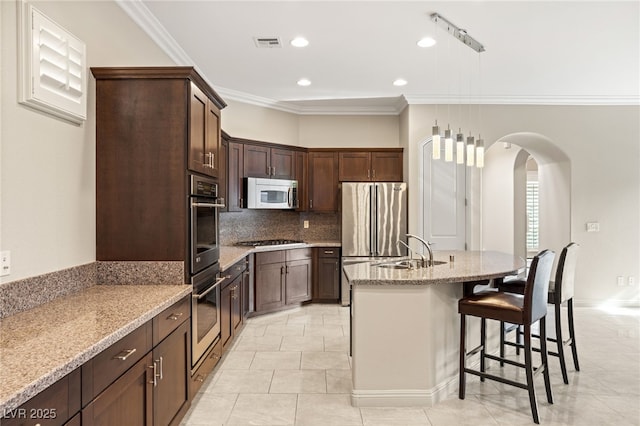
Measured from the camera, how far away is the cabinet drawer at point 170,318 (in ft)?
6.46

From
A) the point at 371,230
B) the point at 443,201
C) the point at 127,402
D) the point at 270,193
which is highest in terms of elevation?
the point at 270,193

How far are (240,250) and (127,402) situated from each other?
3.00 meters

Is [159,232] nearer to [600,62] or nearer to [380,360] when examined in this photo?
[380,360]

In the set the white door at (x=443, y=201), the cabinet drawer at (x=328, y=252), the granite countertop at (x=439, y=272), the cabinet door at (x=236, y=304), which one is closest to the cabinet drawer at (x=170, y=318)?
the granite countertop at (x=439, y=272)

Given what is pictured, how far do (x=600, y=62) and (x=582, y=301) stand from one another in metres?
3.14

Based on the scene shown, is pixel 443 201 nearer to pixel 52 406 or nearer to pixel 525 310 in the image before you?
pixel 525 310

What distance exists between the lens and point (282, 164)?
5539 millimetres

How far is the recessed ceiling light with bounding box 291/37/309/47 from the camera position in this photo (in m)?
3.60

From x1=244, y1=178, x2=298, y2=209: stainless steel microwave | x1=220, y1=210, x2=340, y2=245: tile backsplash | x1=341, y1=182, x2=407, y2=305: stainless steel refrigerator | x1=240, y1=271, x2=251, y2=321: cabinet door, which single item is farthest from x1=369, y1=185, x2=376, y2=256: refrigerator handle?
x1=240, y1=271, x2=251, y2=321: cabinet door

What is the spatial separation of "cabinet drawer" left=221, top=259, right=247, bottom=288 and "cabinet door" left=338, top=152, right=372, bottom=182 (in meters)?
2.12

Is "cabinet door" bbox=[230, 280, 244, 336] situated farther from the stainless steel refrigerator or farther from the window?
the window

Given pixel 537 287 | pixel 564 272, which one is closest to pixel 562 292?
pixel 564 272

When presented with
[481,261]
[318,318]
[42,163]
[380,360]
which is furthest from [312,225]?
[42,163]

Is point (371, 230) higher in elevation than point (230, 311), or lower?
higher
